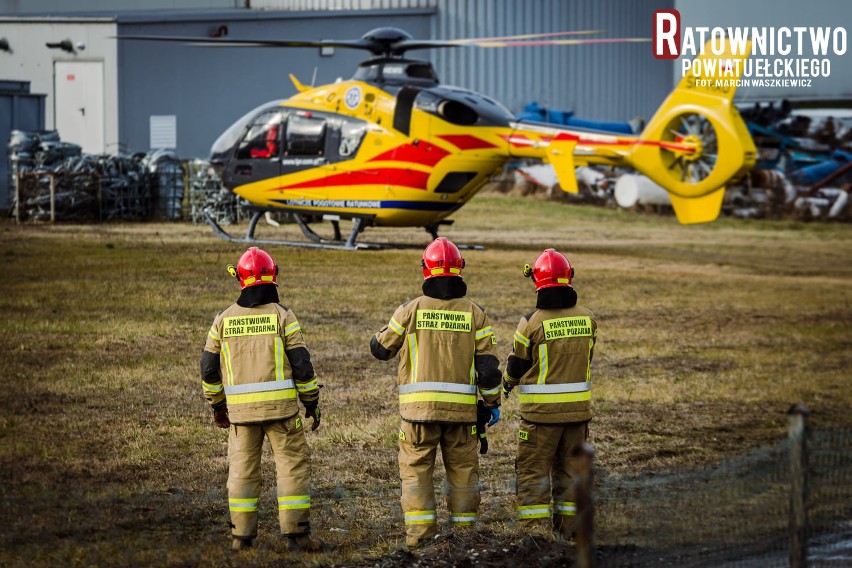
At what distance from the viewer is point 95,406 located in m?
10.3

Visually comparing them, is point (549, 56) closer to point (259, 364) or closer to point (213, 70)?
point (213, 70)

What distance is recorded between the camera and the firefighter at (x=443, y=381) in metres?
6.81

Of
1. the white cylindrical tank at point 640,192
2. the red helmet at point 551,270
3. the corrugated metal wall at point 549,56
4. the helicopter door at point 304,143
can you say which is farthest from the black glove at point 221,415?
the corrugated metal wall at point 549,56

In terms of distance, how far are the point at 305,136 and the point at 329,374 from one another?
426 inches

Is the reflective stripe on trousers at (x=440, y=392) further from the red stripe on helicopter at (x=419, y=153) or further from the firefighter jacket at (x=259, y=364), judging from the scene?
the red stripe on helicopter at (x=419, y=153)

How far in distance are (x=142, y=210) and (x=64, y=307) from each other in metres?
14.6

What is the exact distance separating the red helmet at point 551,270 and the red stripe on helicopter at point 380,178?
14.0 metres

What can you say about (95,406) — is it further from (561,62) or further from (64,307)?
(561,62)

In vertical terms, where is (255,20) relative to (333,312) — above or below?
above

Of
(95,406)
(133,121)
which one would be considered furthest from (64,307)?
(133,121)

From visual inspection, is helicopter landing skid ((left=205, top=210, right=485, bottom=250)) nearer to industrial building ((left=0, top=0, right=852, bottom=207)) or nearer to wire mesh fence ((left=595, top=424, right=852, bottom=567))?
industrial building ((left=0, top=0, right=852, bottom=207))

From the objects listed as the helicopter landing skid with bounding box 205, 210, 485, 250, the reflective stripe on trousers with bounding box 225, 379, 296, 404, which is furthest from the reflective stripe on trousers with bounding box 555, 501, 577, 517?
the helicopter landing skid with bounding box 205, 210, 485, 250

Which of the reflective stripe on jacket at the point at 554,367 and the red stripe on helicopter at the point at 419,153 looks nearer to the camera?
the reflective stripe on jacket at the point at 554,367

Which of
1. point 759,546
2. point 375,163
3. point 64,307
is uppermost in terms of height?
point 375,163
